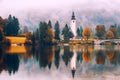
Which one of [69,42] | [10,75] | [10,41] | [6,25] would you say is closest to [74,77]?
[10,75]

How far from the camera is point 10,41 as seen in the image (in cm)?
13725

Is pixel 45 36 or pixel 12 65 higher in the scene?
pixel 45 36

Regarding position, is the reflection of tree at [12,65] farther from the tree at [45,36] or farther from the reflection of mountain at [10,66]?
the tree at [45,36]

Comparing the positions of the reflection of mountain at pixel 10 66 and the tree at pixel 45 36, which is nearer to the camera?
the reflection of mountain at pixel 10 66

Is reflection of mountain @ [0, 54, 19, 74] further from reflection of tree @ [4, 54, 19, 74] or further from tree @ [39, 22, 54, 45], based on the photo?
tree @ [39, 22, 54, 45]

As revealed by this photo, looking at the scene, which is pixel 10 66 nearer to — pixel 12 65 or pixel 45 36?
pixel 12 65

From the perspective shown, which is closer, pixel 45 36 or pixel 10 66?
pixel 10 66

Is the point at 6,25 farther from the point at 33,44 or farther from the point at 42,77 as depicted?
the point at 42,77

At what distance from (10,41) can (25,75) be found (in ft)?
307

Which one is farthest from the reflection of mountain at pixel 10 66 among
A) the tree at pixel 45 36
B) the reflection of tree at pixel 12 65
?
the tree at pixel 45 36

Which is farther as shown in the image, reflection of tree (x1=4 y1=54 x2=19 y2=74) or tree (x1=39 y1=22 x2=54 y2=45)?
tree (x1=39 y1=22 x2=54 y2=45)

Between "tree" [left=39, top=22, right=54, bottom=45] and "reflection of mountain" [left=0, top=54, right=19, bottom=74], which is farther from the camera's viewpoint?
"tree" [left=39, top=22, right=54, bottom=45]

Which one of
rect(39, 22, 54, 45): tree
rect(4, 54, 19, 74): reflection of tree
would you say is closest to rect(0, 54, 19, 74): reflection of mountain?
rect(4, 54, 19, 74): reflection of tree

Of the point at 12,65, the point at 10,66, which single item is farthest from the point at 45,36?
the point at 10,66
